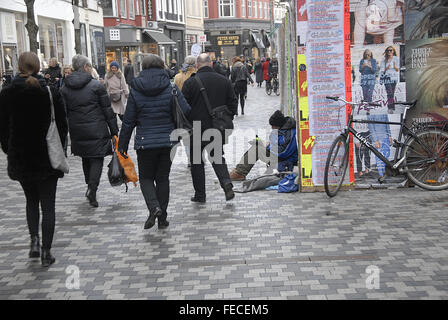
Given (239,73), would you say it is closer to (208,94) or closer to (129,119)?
(208,94)

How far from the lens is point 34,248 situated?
19.7 feet

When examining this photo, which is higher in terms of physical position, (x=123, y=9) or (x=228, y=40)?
(x=123, y=9)

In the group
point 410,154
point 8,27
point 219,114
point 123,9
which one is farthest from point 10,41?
point 123,9

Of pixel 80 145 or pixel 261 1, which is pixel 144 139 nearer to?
pixel 80 145

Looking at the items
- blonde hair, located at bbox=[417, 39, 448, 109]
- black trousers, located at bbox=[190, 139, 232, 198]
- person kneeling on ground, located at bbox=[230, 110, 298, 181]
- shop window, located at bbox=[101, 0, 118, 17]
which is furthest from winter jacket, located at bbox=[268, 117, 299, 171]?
shop window, located at bbox=[101, 0, 118, 17]

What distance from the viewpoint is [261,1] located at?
81.2 metres

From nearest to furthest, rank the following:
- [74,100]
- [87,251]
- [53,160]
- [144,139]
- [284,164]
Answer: [53,160]
[87,251]
[144,139]
[74,100]
[284,164]

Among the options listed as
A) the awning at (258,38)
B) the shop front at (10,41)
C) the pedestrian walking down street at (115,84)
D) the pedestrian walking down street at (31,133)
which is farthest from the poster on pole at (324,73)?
the awning at (258,38)

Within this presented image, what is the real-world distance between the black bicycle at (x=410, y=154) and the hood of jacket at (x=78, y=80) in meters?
3.12

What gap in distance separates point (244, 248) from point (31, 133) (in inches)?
87.8

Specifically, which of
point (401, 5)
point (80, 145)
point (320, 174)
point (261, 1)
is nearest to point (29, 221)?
point (80, 145)

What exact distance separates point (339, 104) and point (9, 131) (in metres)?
4.31

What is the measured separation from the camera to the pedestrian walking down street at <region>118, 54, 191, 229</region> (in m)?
6.81

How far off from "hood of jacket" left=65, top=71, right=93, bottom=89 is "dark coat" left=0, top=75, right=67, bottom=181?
2.15m
